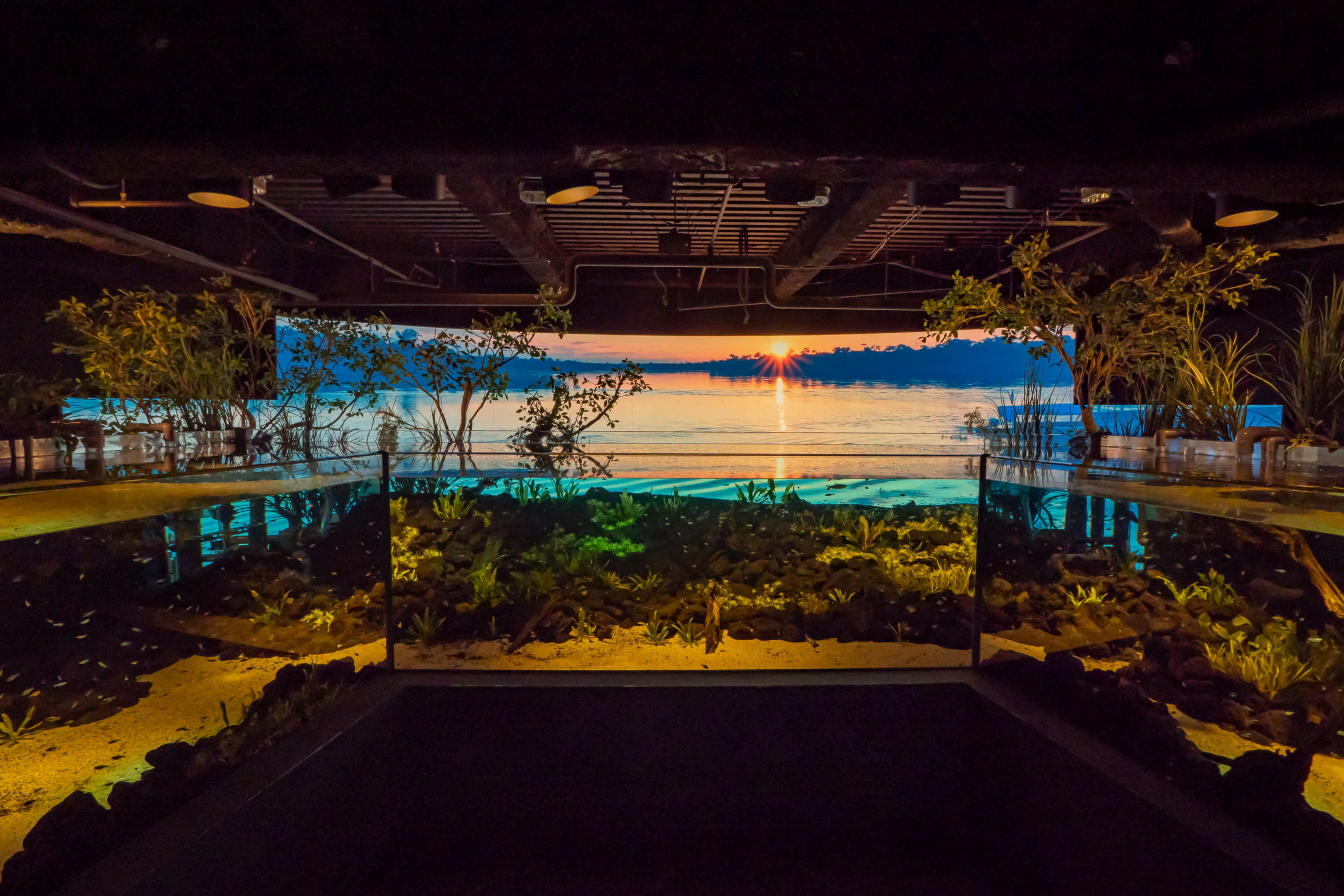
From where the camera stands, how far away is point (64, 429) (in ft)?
9.87

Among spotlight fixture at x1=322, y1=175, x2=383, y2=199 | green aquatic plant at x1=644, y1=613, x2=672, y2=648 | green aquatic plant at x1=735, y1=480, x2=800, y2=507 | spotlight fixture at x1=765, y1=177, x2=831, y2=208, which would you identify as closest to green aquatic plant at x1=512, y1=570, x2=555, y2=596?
green aquatic plant at x1=644, y1=613, x2=672, y2=648

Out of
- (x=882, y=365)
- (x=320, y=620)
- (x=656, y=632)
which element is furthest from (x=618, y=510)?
(x=882, y=365)

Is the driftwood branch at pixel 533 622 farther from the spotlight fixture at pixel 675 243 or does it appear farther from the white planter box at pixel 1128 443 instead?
Result: the spotlight fixture at pixel 675 243

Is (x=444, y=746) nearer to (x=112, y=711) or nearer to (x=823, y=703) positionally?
(x=112, y=711)

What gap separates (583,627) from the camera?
304cm

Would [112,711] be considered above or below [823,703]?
above

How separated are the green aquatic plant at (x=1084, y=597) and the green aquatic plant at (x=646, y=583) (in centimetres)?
164

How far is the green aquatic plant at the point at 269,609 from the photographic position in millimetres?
2195

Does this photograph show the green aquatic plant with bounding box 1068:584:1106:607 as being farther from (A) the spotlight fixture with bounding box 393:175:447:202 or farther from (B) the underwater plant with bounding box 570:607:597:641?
(A) the spotlight fixture with bounding box 393:175:447:202

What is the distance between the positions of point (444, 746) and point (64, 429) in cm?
229

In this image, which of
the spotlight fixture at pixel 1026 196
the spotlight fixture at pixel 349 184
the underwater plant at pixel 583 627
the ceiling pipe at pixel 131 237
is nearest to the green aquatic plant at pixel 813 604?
the underwater plant at pixel 583 627

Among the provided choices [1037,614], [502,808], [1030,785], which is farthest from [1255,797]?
[502,808]

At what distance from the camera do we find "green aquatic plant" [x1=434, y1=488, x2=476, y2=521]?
3102 millimetres

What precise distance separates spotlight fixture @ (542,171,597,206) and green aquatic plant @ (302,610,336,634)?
2109mm
